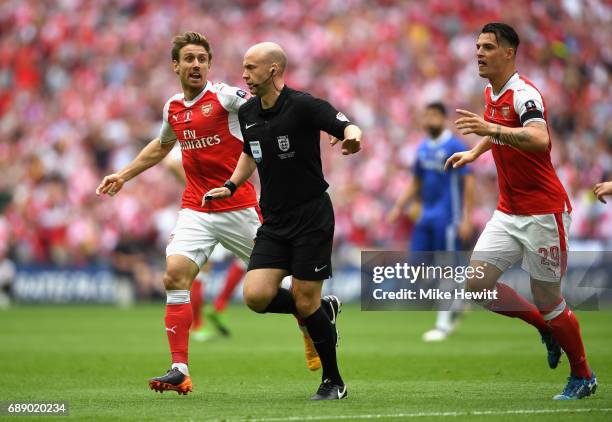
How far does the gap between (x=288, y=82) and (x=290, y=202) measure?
1828cm

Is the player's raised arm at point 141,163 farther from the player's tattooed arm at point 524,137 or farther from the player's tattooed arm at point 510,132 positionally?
the player's tattooed arm at point 524,137

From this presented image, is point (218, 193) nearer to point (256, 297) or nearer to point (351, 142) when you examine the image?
point (256, 297)

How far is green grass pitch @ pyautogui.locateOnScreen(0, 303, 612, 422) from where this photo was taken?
7.75 metres

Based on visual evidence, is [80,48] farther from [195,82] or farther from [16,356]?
[195,82]

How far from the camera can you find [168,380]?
8391 mm

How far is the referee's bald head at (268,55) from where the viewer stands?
8305mm

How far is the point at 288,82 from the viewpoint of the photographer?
26406mm

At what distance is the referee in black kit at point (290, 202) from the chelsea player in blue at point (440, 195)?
6.36 m

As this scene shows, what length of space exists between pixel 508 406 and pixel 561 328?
911 mm

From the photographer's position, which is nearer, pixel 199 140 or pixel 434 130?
pixel 199 140

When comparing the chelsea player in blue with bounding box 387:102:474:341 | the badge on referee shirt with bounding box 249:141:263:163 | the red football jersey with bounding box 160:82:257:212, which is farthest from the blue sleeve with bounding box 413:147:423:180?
the badge on referee shirt with bounding box 249:141:263:163

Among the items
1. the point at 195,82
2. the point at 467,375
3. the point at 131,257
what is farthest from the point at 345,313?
the point at 195,82

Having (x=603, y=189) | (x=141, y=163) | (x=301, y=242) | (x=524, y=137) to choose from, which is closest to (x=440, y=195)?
(x=141, y=163)

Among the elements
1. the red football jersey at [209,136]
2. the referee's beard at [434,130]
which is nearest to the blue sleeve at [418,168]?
the referee's beard at [434,130]
